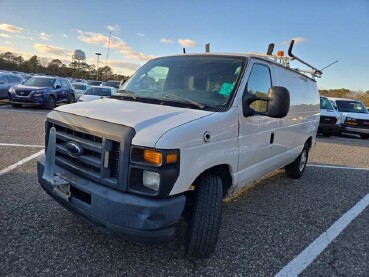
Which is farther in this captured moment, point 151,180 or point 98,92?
point 98,92

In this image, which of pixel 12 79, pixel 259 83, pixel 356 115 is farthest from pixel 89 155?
pixel 12 79

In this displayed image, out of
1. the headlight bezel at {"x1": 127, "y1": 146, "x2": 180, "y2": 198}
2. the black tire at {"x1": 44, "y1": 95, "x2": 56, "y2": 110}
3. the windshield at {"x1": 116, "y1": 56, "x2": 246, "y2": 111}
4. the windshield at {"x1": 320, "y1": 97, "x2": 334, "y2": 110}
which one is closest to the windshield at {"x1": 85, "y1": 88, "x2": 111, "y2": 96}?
the black tire at {"x1": 44, "y1": 95, "x2": 56, "y2": 110}

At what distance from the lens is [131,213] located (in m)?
2.54

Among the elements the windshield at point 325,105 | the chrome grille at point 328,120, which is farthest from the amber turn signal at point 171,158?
the windshield at point 325,105

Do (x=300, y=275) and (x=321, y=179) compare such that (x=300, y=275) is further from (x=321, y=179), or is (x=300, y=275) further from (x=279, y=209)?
(x=321, y=179)

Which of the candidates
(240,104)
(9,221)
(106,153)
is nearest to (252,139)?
(240,104)

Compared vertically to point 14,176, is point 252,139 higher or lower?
higher

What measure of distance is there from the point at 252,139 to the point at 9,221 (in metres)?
2.86

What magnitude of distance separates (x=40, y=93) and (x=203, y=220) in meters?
14.8

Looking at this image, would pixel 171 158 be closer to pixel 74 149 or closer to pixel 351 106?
pixel 74 149

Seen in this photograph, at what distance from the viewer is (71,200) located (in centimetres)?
296

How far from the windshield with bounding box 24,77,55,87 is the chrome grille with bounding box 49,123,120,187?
14671mm

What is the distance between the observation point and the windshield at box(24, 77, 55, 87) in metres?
16.4

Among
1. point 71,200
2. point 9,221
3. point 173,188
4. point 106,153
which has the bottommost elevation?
point 9,221
